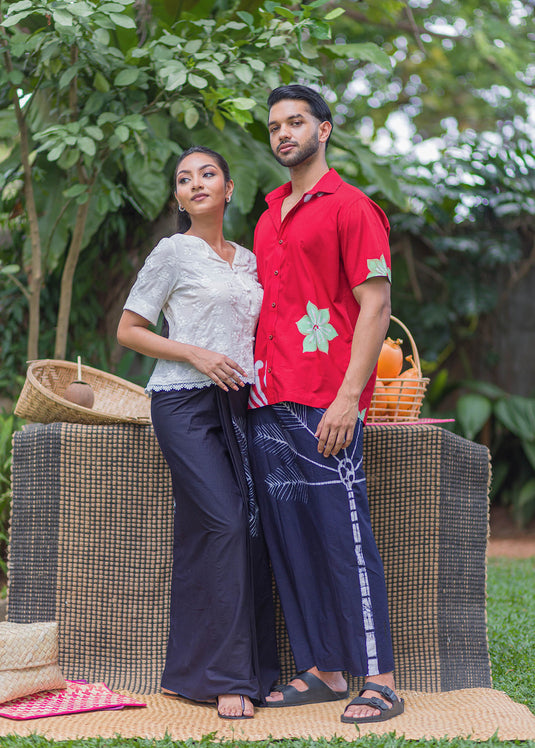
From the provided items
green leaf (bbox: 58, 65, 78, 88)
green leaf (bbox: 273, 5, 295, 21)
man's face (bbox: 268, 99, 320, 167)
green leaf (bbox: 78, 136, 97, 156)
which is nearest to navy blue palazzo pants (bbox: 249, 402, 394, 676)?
man's face (bbox: 268, 99, 320, 167)

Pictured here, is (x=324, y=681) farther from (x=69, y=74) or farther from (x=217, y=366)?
(x=69, y=74)

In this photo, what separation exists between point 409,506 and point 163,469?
2.87 feet

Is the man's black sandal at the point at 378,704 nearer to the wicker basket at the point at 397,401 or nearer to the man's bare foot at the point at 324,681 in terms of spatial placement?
the man's bare foot at the point at 324,681

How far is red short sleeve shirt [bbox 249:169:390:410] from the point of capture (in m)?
2.38

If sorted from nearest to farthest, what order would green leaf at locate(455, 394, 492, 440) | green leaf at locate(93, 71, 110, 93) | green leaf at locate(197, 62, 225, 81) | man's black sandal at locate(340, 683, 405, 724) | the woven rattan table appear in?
man's black sandal at locate(340, 683, 405, 724) < the woven rattan table < green leaf at locate(197, 62, 225, 81) < green leaf at locate(93, 71, 110, 93) < green leaf at locate(455, 394, 492, 440)

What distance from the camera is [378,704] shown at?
7.46 feet

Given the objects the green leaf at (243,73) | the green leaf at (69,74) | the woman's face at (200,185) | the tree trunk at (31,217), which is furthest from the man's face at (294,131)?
the tree trunk at (31,217)

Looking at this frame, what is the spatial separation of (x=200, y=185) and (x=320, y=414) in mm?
839

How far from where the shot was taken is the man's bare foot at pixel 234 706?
2.33 meters

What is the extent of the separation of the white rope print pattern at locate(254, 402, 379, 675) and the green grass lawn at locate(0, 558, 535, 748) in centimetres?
29

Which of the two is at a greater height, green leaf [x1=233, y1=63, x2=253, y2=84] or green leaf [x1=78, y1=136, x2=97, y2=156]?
green leaf [x1=233, y1=63, x2=253, y2=84]

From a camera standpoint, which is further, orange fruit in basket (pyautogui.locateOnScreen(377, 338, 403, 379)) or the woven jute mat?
orange fruit in basket (pyautogui.locateOnScreen(377, 338, 403, 379))

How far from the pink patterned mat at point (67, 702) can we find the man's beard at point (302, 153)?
5.81 ft

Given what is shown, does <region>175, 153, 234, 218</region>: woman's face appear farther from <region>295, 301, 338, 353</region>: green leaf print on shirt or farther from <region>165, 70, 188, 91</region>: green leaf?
<region>165, 70, 188, 91</region>: green leaf
